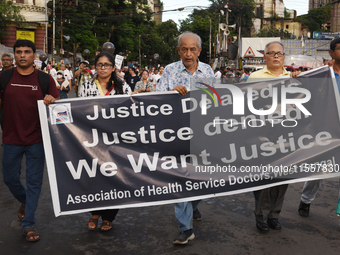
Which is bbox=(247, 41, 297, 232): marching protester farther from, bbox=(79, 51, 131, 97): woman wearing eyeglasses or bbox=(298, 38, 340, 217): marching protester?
bbox=(79, 51, 131, 97): woman wearing eyeglasses

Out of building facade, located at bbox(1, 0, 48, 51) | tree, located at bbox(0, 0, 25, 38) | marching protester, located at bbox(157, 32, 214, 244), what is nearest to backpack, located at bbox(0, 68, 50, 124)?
marching protester, located at bbox(157, 32, 214, 244)

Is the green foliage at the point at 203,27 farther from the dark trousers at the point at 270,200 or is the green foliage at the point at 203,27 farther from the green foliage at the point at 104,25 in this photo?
the dark trousers at the point at 270,200

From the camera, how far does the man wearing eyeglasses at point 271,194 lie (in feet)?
14.1

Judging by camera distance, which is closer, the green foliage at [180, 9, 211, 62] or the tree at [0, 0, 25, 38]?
the tree at [0, 0, 25, 38]

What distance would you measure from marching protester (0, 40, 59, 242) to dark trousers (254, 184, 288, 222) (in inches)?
88.5

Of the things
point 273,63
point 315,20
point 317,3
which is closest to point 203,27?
point 315,20

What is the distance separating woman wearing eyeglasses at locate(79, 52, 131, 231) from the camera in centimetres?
430

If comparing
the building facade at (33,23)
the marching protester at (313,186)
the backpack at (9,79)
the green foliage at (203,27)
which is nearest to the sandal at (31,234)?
the backpack at (9,79)

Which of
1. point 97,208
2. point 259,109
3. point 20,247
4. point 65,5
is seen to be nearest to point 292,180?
point 259,109

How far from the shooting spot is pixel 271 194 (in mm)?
4344

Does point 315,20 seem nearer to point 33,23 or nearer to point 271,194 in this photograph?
point 33,23

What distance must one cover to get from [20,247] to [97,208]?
2.60 ft

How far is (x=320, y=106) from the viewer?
430 centimetres

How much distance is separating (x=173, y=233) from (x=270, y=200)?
108 cm
